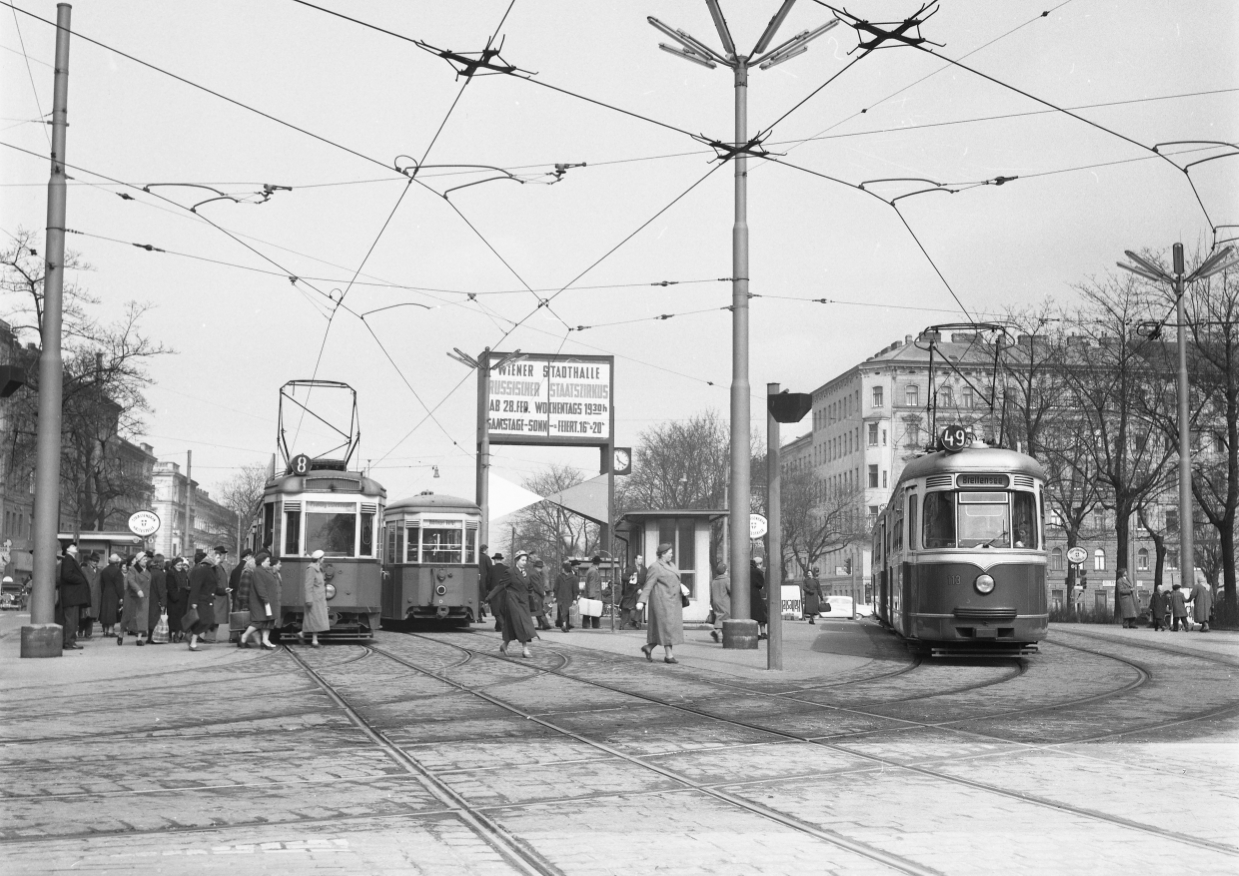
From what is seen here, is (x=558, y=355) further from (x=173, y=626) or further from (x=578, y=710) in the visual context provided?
(x=578, y=710)

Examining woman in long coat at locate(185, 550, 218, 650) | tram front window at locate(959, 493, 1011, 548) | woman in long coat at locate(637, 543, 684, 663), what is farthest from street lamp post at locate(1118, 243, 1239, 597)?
woman in long coat at locate(185, 550, 218, 650)

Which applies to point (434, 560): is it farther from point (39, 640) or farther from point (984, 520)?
point (984, 520)

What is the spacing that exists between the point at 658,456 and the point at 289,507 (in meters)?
41.9

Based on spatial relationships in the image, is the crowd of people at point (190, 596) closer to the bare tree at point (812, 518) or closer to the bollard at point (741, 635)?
the bollard at point (741, 635)

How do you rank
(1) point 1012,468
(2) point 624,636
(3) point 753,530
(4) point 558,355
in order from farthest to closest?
(4) point 558,355, (3) point 753,530, (2) point 624,636, (1) point 1012,468

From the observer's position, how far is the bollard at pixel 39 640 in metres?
19.2

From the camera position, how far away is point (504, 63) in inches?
616

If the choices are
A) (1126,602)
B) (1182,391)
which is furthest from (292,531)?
(1126,602)

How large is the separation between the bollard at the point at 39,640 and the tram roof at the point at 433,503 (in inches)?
469

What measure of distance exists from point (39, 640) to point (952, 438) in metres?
11.8

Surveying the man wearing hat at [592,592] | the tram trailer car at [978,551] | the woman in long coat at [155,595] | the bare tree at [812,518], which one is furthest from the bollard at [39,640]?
the bare tree at [812,518]

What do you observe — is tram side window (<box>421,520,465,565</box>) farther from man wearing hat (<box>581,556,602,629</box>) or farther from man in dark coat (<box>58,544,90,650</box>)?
man in dark coat (<box>58,544,90,650</box>)

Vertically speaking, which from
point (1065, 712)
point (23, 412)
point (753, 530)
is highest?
point (23, 412)

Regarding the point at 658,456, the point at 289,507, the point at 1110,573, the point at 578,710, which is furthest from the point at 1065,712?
the point at 1110,573
